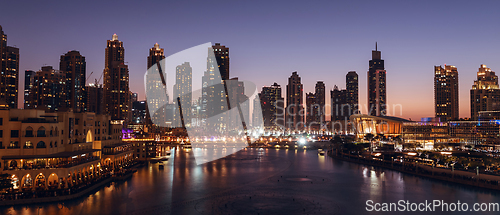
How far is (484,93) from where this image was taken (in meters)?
125

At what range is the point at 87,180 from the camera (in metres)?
36.9

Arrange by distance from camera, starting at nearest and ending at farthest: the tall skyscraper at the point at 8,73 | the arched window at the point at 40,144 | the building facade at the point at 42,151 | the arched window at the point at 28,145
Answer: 1. the building facade at the point at 42,151
2. the arched window at the point at 28,145
3. the arched window at the point at 40,144
4. the tall skyscraper at the point at 8,73

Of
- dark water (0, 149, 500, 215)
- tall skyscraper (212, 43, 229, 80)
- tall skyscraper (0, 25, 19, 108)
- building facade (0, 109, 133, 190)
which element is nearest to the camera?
dark water (0, 149, 500, 215)

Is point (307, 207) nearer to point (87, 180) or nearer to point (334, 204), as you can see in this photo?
point (334, 204)

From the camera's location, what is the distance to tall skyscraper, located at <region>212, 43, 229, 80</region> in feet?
598

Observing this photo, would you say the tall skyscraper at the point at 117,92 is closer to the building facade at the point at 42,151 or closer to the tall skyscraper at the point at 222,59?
the tall skyscraper at the point at 222,59

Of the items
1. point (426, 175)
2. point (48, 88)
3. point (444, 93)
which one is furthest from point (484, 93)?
point (48, 88)

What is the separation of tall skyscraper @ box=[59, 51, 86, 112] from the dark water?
302 ft

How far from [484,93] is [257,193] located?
120095 mm

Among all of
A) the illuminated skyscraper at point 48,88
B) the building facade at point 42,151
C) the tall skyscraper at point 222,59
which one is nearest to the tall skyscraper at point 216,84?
the tall skyscraper at point 222,59

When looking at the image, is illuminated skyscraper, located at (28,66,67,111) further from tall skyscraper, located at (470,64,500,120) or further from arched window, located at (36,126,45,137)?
tall skyscraper, located at (470,64,500,120)

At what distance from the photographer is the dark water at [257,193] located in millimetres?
29594

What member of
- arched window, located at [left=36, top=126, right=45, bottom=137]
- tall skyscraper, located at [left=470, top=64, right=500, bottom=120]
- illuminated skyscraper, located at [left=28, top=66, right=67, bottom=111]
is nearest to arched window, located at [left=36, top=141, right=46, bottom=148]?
arched window, located at [left=36, top=126, right=45, bottom=137]

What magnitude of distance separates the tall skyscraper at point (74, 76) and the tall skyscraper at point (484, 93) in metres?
139
